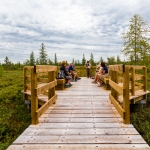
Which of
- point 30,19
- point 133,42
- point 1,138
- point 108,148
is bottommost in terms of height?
point 1,138

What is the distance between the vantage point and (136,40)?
22969 mm

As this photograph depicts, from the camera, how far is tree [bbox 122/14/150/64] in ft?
74.5

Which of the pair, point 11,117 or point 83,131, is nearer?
point 83,131

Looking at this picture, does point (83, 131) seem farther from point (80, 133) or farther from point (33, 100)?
point (33, 100)

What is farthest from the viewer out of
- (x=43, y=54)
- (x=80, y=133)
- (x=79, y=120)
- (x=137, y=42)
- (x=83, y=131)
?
(x=43, y=54)

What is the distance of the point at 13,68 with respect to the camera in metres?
58.1

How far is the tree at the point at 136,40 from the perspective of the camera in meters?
22.7

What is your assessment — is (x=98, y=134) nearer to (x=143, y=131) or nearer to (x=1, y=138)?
(x=143, y=131)

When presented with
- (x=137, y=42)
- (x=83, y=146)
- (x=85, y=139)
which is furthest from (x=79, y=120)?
(x=137, y=42)

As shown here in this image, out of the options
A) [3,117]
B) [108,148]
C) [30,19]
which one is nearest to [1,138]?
[3,117]

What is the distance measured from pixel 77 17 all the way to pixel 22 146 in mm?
16135

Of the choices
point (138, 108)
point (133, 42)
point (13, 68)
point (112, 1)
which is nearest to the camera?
point (138, 108)

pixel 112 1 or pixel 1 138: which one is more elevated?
pixel 112 1

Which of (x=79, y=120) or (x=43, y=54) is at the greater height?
(x=43, y=54)
